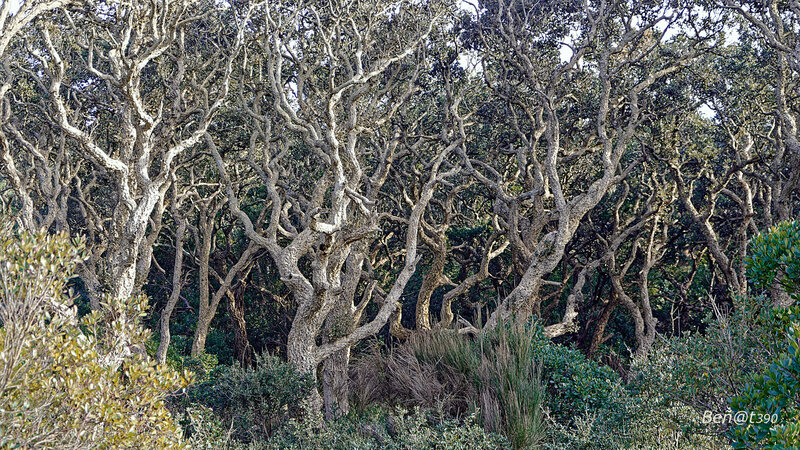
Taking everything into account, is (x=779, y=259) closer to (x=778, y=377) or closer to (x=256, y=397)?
(x=778, y=377)

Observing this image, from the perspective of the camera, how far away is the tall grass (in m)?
8.39

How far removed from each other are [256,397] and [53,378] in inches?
204

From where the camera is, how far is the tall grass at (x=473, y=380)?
8.39 meters

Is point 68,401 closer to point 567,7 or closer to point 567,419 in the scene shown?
point 567,419

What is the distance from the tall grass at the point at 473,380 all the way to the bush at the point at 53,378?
12.8 feet

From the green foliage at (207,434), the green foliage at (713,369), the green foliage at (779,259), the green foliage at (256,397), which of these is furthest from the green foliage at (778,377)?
the green foliage at (256,397)

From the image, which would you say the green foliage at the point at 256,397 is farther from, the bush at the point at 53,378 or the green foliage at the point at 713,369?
the green foliage at the point at 713,369

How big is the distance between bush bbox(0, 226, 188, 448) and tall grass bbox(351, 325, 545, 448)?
3.89m

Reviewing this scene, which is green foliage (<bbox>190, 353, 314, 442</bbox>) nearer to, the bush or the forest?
the forest

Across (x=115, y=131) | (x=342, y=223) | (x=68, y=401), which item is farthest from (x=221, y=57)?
(x=68, y=401)

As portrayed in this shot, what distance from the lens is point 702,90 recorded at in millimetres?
14969

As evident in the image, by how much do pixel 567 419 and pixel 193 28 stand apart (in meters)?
11.6

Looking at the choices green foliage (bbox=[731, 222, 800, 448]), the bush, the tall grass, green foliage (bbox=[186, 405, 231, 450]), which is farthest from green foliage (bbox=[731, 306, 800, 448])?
green foliage (bbox=[186, 405, 231, 450])

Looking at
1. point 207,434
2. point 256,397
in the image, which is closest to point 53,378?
point 207,434
